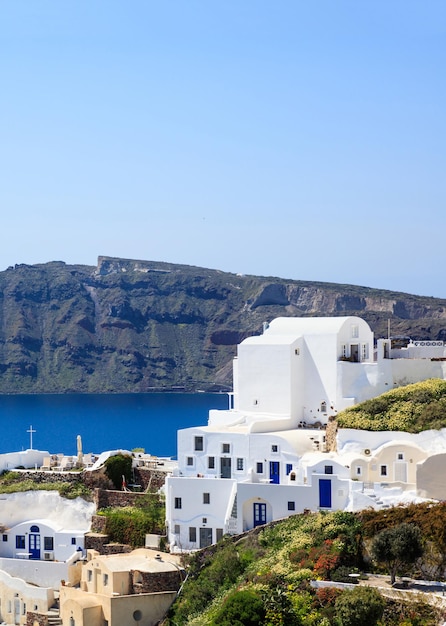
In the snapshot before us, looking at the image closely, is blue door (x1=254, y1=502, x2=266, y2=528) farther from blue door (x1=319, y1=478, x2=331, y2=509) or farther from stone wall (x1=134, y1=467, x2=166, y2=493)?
stone wall (x1=134, y1=467, x2=166, y2=493)

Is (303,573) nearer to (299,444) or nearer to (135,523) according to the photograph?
(299,444)

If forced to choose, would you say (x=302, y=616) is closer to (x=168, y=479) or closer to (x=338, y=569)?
(x=338, y=569)

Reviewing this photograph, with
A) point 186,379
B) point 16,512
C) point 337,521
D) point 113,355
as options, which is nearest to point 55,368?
point 113,355

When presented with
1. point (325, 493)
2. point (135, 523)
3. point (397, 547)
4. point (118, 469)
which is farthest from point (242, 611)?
point (118, 469)

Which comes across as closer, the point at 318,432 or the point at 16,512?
the point at 318,432

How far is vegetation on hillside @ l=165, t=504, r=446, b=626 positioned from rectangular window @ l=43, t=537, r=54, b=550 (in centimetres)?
782

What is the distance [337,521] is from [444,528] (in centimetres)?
403

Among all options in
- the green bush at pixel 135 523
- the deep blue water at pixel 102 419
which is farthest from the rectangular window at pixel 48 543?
the deep blue water at pixel 102 419

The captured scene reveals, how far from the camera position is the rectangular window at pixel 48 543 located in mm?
46656

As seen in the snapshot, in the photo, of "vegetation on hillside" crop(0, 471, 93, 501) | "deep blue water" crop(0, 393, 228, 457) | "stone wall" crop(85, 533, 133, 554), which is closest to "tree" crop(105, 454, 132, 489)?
"vegetation on hillside" crop(0, 471, 93, 501)

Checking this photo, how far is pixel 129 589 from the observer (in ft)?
133

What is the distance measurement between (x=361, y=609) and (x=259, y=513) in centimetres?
995

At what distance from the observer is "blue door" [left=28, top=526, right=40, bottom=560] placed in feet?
154

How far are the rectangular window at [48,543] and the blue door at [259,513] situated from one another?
967 centimetres
